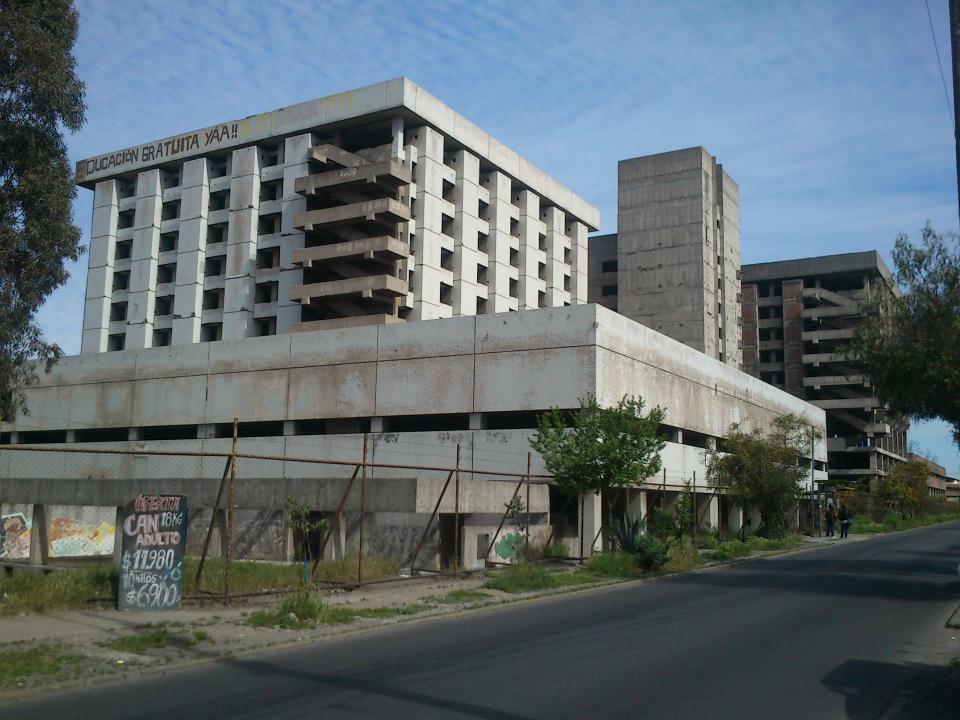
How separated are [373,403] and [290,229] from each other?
24539 mm

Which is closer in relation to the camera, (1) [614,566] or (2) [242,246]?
(1) [614,566]

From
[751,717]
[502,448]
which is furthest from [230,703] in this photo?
[502,448]

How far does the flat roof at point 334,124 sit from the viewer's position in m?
58.5

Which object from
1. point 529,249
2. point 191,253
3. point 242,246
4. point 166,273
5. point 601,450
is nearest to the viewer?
point 601,450

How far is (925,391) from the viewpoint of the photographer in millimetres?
23062

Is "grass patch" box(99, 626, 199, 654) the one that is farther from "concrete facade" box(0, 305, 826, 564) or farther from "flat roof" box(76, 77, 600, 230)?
"flat roof" box(76, 77, 600, 230)

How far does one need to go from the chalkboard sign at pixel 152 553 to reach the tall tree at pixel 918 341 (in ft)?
61.6

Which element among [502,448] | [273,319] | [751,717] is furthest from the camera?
[273,319]

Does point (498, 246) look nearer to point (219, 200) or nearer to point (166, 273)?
point (219, 200)

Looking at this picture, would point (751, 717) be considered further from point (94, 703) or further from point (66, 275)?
point (66, 275)

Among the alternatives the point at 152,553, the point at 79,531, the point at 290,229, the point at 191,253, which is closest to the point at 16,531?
the point at 79,531

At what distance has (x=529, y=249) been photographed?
228 feet

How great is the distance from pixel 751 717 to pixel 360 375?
117 feet

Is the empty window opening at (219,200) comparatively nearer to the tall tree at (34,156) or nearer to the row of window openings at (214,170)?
the row of window openings at (214,170)
